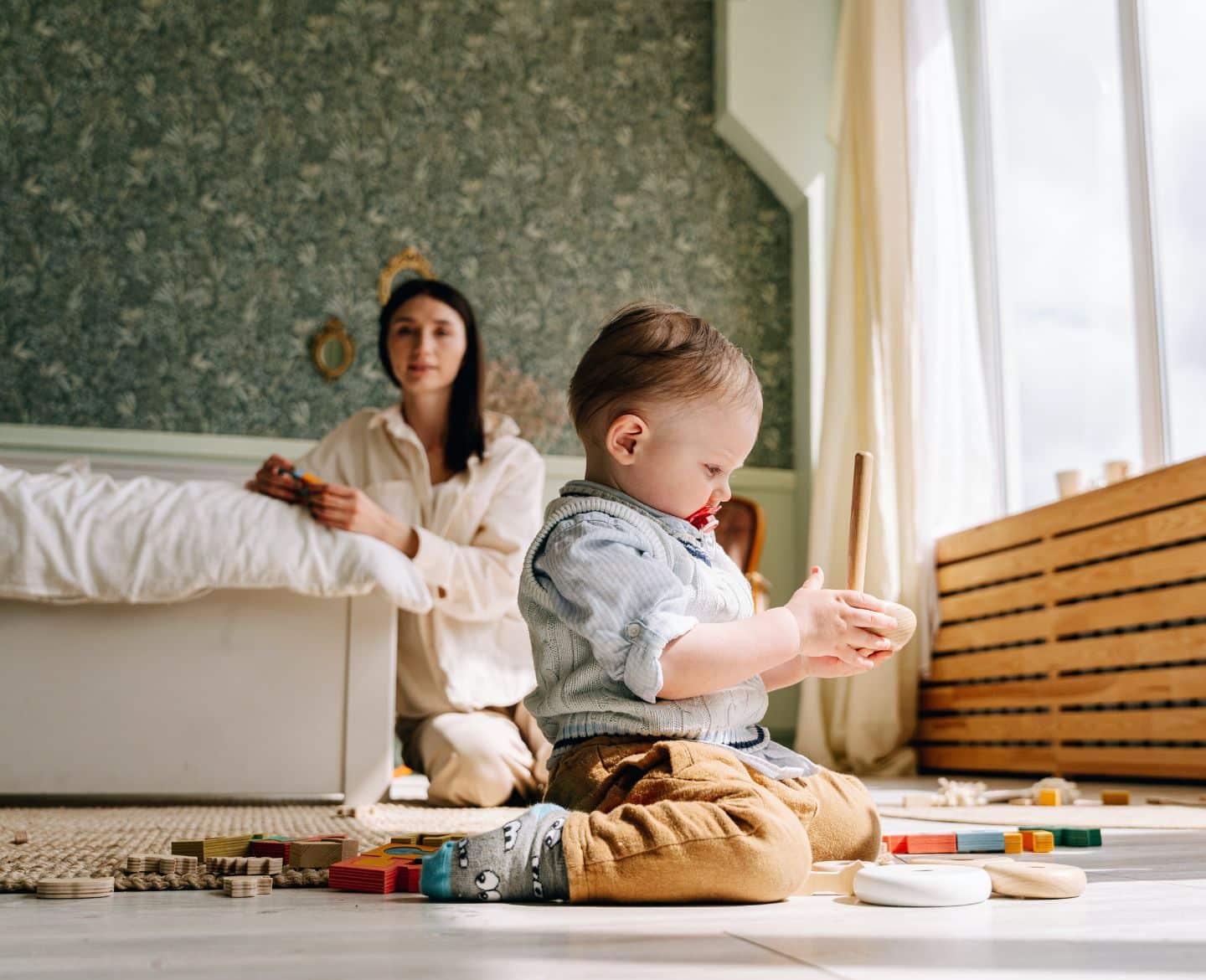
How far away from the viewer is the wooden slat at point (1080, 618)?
264 centimetres

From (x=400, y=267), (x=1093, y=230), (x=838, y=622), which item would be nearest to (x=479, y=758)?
(x=838, y=622)

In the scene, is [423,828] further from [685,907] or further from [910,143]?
[910,143]

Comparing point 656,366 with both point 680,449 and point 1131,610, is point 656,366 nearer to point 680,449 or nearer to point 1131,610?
point 680,449

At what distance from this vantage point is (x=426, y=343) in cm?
266

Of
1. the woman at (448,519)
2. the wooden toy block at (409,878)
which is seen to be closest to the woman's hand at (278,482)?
the woman at (448,519)

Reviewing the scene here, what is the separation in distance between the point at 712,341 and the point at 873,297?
266 centimetres

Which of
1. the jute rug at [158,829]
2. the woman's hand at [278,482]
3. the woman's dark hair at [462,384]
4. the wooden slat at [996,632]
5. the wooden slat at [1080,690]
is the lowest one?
the jute rug at [158,829]

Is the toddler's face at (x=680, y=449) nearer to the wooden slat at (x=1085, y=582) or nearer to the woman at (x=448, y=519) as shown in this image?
the woman at (x=448, y=519)

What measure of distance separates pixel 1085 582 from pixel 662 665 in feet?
7.28

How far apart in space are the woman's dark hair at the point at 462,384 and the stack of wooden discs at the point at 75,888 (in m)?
1.68

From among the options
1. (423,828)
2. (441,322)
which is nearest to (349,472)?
(441,322)

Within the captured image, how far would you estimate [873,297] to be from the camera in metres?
3.73

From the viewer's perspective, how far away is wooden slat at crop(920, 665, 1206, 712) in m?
2.64

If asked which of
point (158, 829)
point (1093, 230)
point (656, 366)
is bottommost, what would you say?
point (158, 829)
